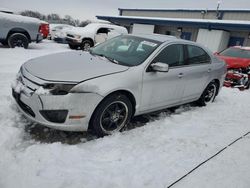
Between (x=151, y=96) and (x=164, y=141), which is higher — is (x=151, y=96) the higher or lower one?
the higher one

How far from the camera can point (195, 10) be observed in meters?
Answer: 28.1

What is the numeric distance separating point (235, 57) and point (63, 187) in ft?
28.6

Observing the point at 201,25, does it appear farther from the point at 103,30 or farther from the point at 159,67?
Answer: the point at 159,67

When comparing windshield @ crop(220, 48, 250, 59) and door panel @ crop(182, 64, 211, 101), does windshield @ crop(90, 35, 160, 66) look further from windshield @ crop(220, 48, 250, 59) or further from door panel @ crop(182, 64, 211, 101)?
windshield @ crop(220, 48, 250, 59)

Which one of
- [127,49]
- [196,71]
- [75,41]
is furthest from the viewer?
[75,41]

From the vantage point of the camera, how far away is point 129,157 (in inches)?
136

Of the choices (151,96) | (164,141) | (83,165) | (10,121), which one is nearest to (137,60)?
(151,96)

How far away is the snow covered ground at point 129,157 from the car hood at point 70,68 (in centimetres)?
90

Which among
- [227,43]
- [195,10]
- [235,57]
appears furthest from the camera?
[195,10]

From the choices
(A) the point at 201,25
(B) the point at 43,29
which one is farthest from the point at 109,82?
(A) the point at 201,25

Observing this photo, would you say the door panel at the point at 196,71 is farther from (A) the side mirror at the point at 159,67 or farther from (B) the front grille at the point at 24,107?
(B) the front grille at the point at 24,107

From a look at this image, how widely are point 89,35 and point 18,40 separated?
13.8 feet

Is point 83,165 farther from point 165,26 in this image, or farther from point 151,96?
point 165,26

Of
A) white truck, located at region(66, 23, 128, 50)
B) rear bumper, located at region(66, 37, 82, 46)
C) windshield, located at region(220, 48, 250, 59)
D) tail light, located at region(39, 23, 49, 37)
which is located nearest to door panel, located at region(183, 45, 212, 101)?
windshield, located at region(220, 48, 250, 59)
